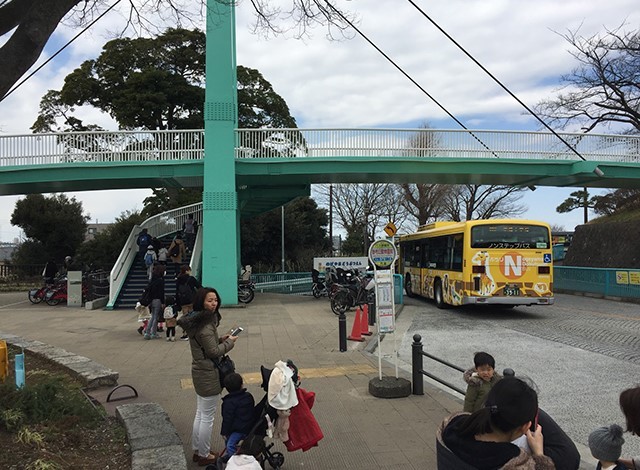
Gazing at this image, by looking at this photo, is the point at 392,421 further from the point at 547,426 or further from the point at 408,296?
the point at 408,296

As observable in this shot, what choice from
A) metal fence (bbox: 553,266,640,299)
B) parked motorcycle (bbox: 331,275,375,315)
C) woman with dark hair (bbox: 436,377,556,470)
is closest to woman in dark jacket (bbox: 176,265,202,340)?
parked motorcycle (bbox: 331,275,375,315)

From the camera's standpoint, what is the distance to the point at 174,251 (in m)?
21.0

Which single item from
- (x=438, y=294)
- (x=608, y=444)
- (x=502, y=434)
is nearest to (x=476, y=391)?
(x=608, y=444)

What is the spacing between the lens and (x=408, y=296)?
931 inches

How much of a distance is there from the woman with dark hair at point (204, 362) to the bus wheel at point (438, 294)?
14.2 metres

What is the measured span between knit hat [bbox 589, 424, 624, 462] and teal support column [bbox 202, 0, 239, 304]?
645 inches

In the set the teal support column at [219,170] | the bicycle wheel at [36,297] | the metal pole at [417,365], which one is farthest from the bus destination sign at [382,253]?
the bicycle wheel at [36,297]

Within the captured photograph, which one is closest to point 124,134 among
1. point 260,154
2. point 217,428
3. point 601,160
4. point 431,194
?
point 260,154

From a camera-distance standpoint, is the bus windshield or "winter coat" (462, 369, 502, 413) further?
the bus windshield

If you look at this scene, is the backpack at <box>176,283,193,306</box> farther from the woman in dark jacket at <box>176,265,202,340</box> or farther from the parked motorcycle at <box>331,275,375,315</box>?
the parked motorcycle at <box>331,275,375,315</box>

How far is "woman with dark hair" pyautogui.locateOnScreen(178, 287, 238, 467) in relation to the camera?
14.9 feet

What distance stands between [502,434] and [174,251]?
19.9 meters

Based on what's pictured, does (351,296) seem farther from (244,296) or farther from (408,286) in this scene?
(408,286)

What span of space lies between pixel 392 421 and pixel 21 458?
3615 mm
